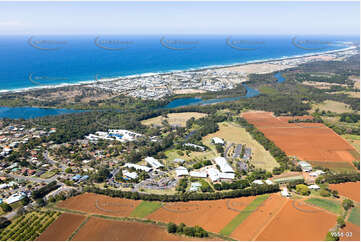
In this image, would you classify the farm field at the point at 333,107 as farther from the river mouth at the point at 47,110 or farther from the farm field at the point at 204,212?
the farm field at the point at 204,212

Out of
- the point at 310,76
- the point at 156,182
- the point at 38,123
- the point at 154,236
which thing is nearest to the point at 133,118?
the point at 38,123

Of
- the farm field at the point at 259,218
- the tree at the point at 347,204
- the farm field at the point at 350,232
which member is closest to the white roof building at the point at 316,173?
the tree at the point at 347,204

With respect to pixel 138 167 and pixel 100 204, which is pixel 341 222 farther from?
pixel 100 204

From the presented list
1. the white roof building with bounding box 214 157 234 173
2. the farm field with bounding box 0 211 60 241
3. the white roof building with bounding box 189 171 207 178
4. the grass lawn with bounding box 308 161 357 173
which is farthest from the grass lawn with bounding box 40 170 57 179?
the grass lawn with bounding box 308 161 357 173

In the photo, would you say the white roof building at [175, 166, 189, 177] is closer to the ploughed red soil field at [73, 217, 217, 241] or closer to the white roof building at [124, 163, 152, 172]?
the white roof building at [124, 163, 152, 172]

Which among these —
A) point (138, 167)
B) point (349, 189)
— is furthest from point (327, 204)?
point (138, 167)

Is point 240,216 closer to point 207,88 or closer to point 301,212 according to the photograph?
point 301,212
